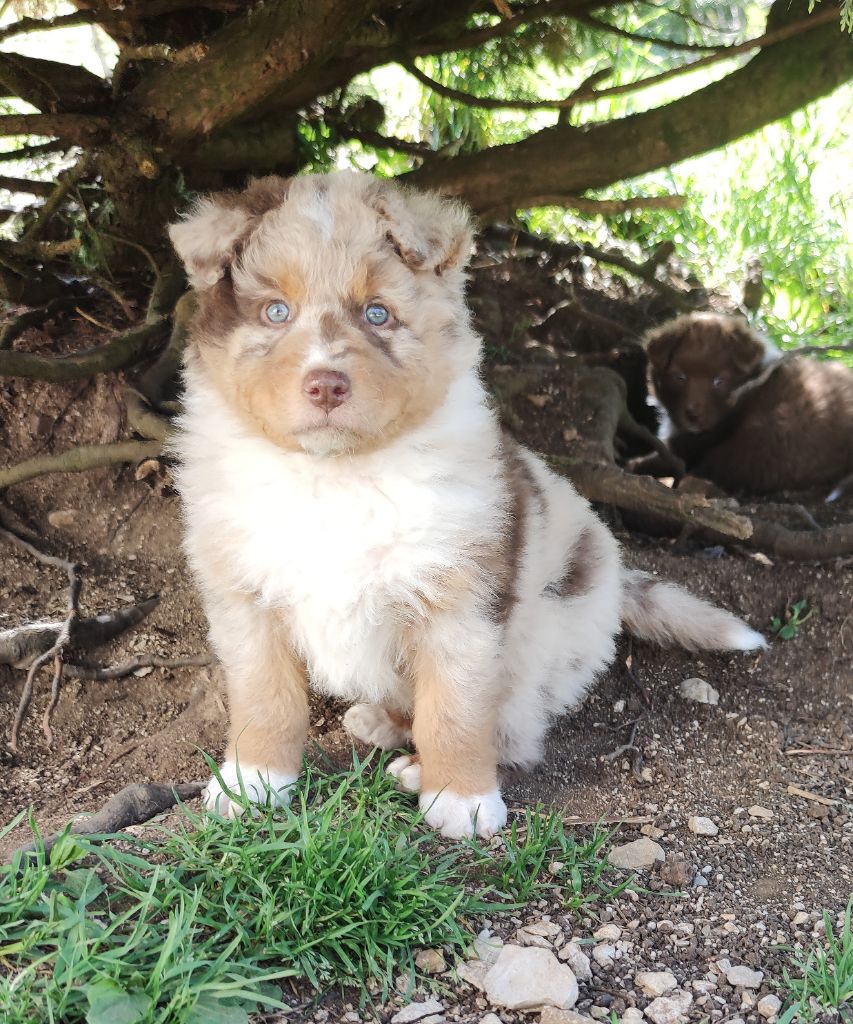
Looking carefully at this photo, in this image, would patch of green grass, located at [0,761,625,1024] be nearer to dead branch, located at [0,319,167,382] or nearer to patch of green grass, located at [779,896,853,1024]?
patch of green grass, located at [779,896,853,1024]

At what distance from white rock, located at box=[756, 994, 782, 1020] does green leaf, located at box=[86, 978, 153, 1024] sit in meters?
1.28

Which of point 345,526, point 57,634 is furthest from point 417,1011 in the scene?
point 57,634

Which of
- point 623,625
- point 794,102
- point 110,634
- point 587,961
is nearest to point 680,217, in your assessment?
point 794,102

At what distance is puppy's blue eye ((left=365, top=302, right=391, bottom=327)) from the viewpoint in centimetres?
268

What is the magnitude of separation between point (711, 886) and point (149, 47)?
317 centimetres

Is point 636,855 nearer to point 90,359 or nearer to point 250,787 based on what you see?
point 250,787

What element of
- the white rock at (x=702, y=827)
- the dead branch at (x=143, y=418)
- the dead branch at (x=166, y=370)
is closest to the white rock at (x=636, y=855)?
the white rock at (x=702, y=827)

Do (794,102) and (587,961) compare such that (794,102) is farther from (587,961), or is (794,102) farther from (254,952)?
(254,952)

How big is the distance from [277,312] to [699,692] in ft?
7.43

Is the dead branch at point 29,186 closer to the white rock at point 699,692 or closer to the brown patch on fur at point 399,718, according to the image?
the brown patch on fur at point 399,718

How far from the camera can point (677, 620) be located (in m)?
3.87

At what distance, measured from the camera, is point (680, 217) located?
716 cm

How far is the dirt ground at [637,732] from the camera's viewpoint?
257cm

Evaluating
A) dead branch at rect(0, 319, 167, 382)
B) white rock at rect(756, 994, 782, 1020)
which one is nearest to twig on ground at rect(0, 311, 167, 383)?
dead branch at rect(0, 319, 167, 382)
